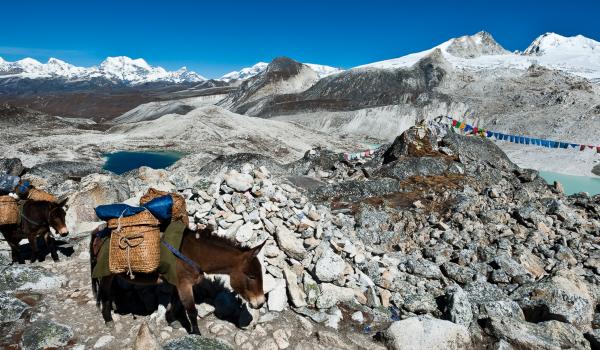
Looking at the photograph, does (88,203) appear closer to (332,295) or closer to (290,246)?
(290,246)

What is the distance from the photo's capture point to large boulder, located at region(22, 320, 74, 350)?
4.07 metres

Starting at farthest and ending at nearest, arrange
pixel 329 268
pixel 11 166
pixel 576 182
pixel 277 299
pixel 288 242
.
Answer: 1. pixel 576 182
2. pixel 11 166
3. pixel 288 242
4. pixel 329 268
5. pixel 277 299

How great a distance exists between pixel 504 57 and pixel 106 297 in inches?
3866

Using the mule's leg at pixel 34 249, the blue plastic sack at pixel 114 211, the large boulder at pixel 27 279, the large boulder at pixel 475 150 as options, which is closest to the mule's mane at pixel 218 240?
the blue plastic sack at pixel 114 211

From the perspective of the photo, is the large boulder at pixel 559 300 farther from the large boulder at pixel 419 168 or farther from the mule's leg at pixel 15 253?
the mule's leg at pixel 15 253

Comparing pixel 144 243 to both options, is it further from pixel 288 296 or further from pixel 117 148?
pixel 117 148

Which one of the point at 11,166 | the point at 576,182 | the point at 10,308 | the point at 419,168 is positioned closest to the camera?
the point at 10,308

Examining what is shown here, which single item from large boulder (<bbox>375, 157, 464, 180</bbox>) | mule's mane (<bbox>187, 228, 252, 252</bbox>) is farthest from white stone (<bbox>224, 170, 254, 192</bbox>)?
large boulder (<bbox>375, 157, 464, 180</bbox>)

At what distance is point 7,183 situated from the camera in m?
6.18

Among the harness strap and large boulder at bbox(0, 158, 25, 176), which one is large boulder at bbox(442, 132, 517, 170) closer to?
the harness strap

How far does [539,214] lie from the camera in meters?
9.71

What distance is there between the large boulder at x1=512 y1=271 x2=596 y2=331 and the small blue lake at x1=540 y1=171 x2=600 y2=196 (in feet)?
68.6

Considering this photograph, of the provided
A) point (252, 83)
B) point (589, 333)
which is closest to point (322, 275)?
point (589, 333)

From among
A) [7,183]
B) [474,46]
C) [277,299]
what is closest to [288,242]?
[277,299]
